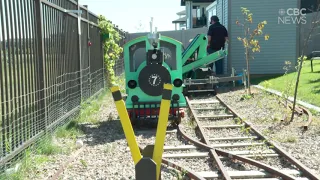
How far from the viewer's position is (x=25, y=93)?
6.79 m

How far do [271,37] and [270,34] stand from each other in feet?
0.46

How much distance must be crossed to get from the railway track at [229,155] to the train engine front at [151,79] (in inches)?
26.2

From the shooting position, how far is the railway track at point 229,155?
591cm

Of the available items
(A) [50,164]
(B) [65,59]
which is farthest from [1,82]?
(B) [65,59]

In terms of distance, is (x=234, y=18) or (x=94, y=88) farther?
(x=234, y=18)

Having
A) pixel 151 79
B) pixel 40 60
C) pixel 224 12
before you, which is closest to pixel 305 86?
pixel 224 12

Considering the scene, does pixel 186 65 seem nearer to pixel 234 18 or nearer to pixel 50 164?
pixel 234 18

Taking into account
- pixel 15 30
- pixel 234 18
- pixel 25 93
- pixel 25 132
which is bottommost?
pixel 25 132

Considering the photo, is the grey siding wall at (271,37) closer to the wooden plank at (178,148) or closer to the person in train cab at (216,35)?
the person in train cab at (216,35)

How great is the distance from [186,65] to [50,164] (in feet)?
27.4

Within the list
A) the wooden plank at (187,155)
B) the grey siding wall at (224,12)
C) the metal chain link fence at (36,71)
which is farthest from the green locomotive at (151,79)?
the grey siding wall at (224,12)

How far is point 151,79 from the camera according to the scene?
29.4ft

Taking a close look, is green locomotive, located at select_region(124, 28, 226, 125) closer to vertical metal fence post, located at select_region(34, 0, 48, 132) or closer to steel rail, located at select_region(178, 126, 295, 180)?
steel rail, located at select_region(178, 126, 295, 180)

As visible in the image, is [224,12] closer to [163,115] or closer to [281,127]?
[281,127]
